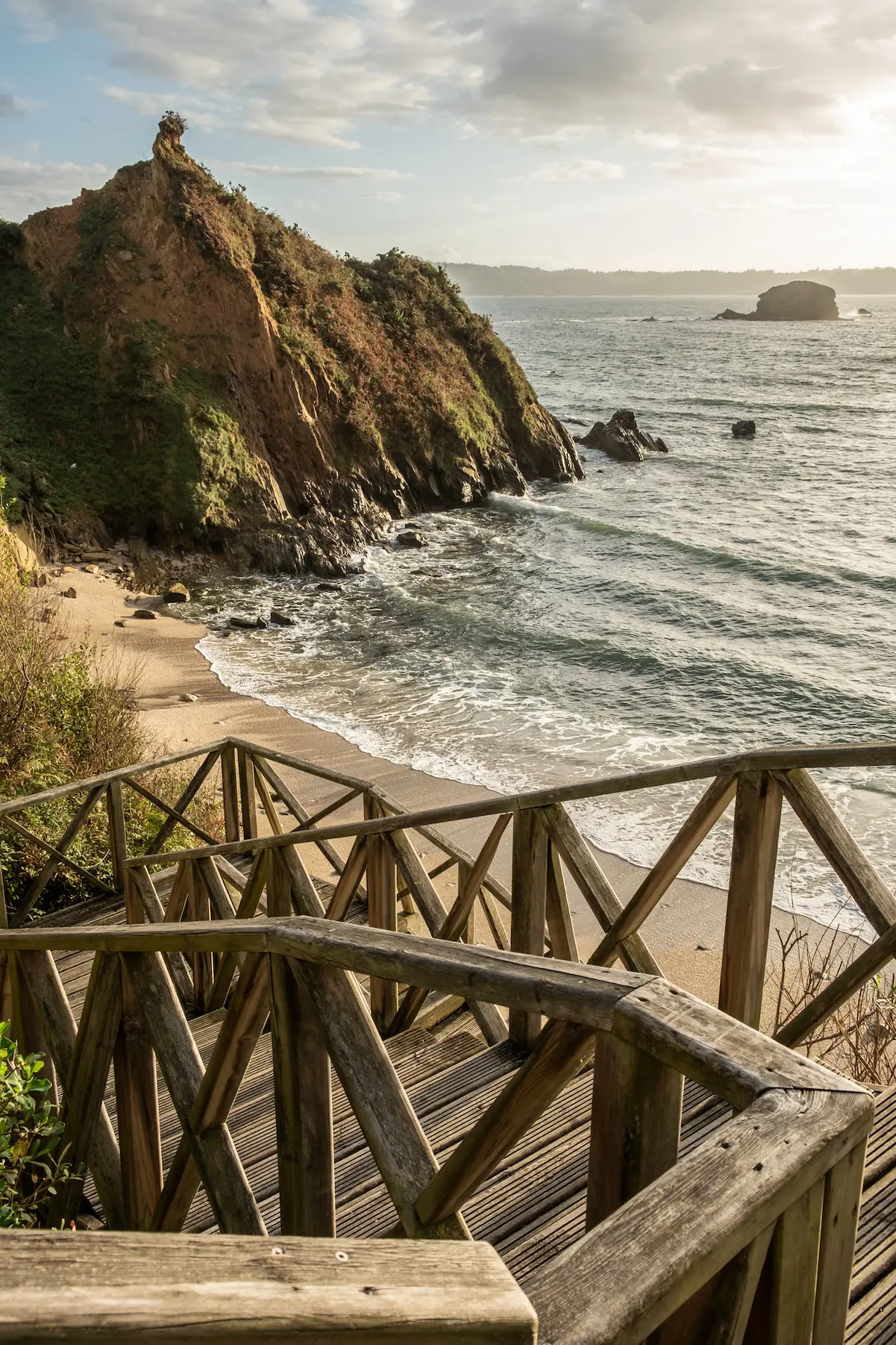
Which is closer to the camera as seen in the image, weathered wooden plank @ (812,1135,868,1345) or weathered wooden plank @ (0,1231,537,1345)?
weathered wooden plank @ (0,1231,537,1345)

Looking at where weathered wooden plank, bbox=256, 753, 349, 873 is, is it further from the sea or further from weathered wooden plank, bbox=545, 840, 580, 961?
the sea

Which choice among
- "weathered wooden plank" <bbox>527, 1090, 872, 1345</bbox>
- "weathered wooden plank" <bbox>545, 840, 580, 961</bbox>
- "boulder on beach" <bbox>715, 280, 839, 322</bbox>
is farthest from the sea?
"boulder on beach" <bbox>715, 280, 839, 322</bbox>

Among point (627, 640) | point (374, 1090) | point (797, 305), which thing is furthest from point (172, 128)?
point (797, 305)

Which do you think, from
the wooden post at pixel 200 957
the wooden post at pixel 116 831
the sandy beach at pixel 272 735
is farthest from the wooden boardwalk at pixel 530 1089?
the sandy beach at pixel 272 735

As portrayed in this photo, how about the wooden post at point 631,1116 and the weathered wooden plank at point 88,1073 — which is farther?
the weathered wooden plank at point 88,1073

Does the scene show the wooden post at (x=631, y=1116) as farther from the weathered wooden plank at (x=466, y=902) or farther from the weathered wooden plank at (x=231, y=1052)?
the weathered wooden plank at (x=466, y=902)

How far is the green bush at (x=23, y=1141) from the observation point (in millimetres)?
2812

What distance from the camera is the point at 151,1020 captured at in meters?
2.76

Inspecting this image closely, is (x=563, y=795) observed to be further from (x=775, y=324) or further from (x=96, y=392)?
(x=775, y=324)

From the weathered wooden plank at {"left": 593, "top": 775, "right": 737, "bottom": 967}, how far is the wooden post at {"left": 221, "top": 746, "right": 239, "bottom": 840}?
5185 millimetres

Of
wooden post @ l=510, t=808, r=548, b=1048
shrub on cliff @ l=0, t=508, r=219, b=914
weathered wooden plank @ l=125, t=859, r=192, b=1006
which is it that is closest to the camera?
wooden post @ l=510, t=808, r=548, b=1048

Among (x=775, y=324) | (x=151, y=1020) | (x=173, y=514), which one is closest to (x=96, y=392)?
(x=173, y=514)

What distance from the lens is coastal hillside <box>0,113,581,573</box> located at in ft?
89.8

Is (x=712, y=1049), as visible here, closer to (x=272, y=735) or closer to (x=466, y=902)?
(x=466, y=902)
